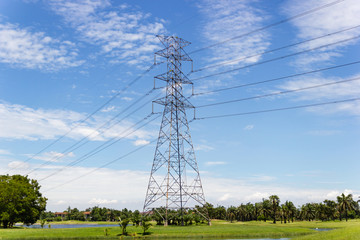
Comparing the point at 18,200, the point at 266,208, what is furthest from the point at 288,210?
the point at 18,200

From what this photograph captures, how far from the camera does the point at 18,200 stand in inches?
3664

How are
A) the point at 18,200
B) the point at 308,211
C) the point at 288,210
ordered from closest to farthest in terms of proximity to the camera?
the point at 18,200 → the point at 288,210 → the point at 308,211

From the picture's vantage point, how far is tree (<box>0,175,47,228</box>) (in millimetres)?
90750

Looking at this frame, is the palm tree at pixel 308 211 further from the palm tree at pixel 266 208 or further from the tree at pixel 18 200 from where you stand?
the tree at pixel 18 200

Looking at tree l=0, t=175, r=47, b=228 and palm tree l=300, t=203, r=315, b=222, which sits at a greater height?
tree l=0, t=175, r=47, b=228

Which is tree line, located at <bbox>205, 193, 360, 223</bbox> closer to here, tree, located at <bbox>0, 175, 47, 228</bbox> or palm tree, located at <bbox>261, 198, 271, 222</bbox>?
palm tree, located at <bbox>261, 198, 271, 222</bbox>

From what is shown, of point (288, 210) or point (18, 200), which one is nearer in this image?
point (18, 200)

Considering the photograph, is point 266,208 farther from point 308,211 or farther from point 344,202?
point 344,202

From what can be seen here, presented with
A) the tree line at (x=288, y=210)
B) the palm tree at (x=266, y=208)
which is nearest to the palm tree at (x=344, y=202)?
the tree line at (x=288, y=210)

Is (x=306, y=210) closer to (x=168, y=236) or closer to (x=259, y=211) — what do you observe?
(x=259, y=211)

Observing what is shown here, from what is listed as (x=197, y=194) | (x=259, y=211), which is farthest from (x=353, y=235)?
(x=259, y=211)

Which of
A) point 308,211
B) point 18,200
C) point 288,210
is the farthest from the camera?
point 308,211

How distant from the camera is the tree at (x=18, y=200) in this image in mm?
90750

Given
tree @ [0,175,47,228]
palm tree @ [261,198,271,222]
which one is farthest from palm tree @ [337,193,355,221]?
tree @ [0,175,47,228]
